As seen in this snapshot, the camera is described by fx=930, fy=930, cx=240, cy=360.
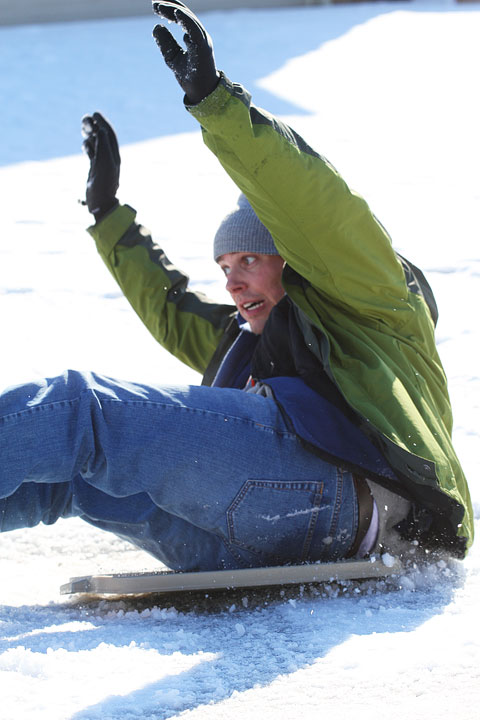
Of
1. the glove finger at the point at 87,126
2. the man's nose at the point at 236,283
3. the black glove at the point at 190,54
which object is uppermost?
the glove finger at the point at 87,126

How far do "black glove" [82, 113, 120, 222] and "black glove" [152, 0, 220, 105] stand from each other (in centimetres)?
106

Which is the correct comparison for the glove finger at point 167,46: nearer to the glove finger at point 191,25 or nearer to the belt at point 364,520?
the glove finger at point 191,25

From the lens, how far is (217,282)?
450 centimetres

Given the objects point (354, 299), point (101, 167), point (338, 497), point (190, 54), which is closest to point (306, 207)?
point (354, 299)

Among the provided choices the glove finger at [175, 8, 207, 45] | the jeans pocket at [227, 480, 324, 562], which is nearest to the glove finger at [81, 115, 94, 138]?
the glove finger at [175, 8, 207, 45]

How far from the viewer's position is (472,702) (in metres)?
1.42

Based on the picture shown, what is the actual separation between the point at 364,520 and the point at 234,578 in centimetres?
33

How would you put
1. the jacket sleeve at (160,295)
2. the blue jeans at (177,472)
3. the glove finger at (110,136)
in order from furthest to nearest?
the glove finger at (110,136), the jacket sleeve at (160,295), the blue jeans at (177,472)

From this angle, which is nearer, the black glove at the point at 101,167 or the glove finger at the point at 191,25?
the glove finger at the point at 191,25

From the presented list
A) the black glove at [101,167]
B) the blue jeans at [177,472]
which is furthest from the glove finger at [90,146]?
the blue jeans at [177,472]

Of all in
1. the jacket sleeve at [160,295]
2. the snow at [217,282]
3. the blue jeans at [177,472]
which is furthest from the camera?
the jacket sleeve at [160,295]

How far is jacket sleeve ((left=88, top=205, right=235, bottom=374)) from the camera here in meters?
3.00

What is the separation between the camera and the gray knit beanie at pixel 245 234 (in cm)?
256

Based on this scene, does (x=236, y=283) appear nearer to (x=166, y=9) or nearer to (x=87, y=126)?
(x=166, y=9)
